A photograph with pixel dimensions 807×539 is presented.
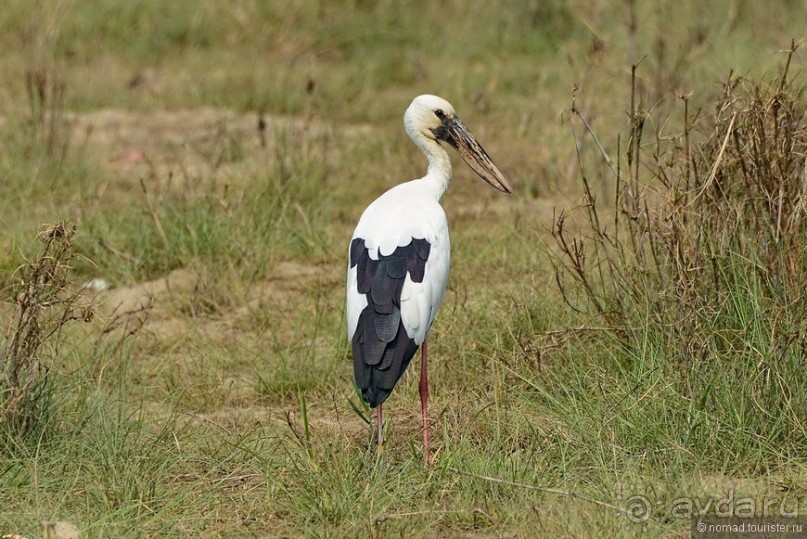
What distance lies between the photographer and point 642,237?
4.44m

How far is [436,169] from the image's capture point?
4922 millimetres

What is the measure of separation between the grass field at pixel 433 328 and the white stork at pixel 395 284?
0.57 ft

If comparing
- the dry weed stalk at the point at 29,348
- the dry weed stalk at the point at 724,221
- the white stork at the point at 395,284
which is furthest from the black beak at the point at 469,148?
the dry weed stalk at the point at 29,348

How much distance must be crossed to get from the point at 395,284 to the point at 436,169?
80cm

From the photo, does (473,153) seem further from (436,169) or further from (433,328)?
(433,328)

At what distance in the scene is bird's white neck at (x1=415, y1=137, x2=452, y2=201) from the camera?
15.9 ft

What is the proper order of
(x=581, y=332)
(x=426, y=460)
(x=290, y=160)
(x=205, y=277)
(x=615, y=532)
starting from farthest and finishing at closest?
(x=290, y=160) → (x=205, y=277) → (x=581, y=332) → (x=426, y=460) → (x=615, y=532)

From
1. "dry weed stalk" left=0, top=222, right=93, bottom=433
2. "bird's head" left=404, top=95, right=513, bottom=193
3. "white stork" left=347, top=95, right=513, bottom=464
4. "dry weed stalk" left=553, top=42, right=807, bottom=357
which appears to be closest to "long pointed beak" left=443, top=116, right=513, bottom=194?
"bird's head" left=404, top=95, right=513, bottom=193

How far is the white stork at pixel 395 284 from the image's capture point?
4031 mm

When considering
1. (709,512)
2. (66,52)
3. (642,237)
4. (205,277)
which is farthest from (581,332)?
(66,52)

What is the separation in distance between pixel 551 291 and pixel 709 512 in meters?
1.53

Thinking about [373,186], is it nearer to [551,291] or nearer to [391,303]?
[551,291]

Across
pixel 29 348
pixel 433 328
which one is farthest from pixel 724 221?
pixel 29 348

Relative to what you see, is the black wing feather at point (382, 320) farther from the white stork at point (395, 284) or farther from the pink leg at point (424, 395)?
the pink leg at point (424, 395)
